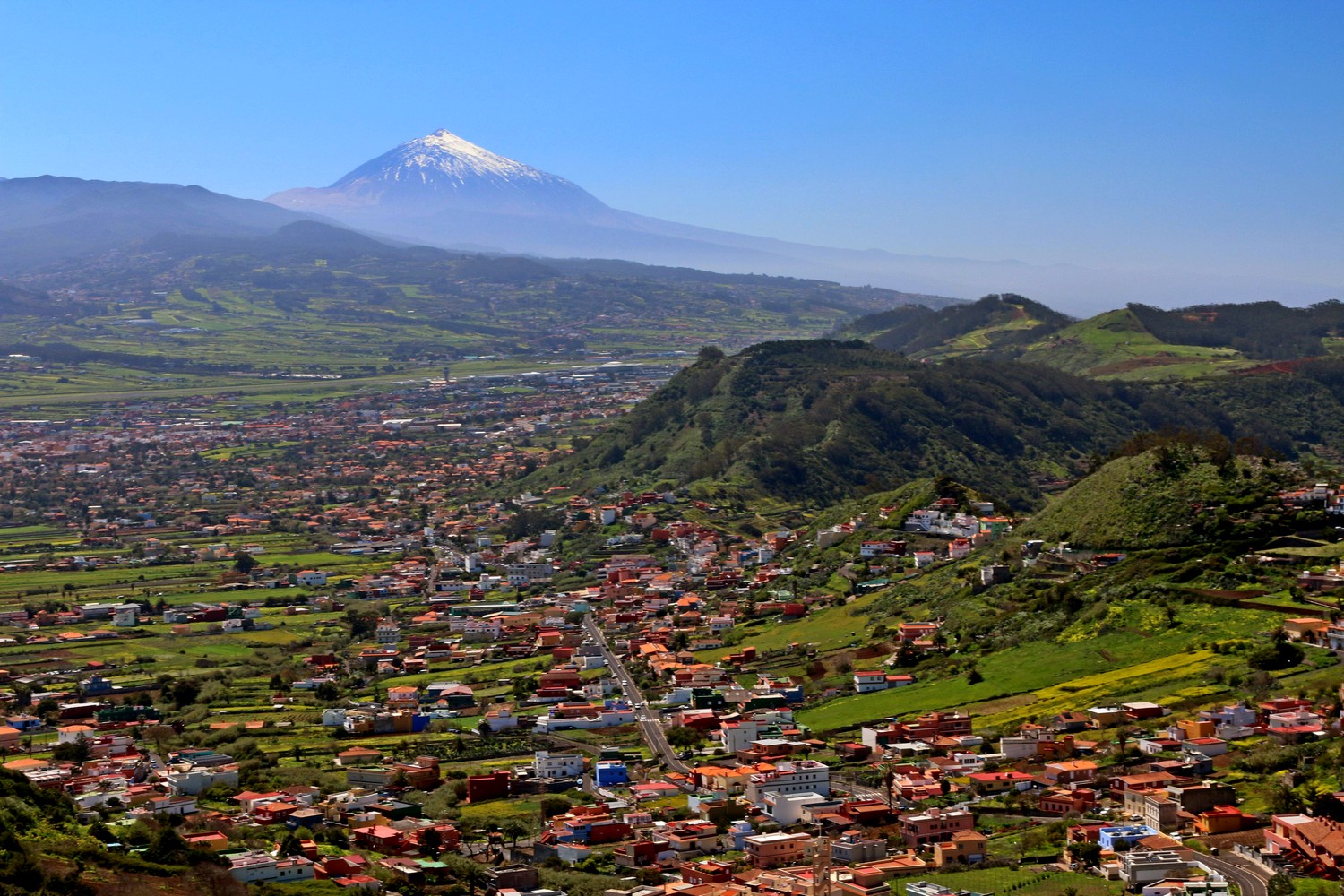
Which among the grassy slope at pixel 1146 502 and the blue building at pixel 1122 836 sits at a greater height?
the grassy slope at pixel 1146 502

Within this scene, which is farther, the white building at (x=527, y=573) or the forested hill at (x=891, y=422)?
the forested hill at (x=891, y=422)

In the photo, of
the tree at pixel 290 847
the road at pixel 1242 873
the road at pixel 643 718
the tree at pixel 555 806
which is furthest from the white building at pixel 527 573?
the road at pixel 1242 873

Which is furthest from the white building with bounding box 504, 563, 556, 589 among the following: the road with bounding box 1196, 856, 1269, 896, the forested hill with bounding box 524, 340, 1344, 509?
the road with bounding box 1196, 856, 1269, 896

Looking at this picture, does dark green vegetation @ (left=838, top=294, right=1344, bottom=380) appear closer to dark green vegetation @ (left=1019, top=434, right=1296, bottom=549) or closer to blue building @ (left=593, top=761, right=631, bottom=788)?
dark green vegetation @ (left=1019, top=434, right=1296, bottom=549)

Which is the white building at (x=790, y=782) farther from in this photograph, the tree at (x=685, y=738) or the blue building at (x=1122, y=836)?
the blue building at (x=1122, y=836)

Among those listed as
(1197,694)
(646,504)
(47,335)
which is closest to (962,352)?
(646,504)

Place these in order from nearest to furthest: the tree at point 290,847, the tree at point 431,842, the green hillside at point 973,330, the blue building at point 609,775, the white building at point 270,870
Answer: the white building at point 270,870 → the tree at point 290,847 → the tree at point 431,842 → the blue building at point 609,775 → the green hillside at point 973,330

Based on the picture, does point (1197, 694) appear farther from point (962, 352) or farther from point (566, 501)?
point (962, 352)
